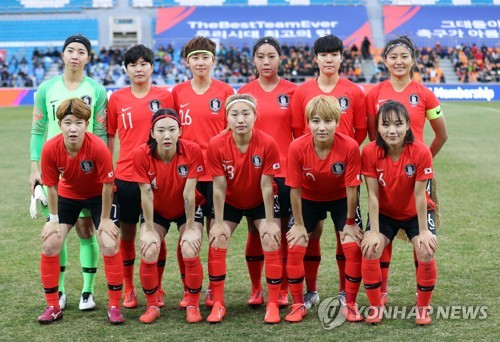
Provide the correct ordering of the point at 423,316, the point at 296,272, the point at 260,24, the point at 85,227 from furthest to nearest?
the point at 260,24
the point at 85,227
the point at 296,272
the point at 423,316

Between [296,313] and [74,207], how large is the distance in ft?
6.18

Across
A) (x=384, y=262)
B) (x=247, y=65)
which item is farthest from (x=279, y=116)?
(x=247, y=65)

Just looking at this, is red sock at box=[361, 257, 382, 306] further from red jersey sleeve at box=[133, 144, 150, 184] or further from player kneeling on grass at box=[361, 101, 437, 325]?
red jersey sleeve at box=[133, 144, 150, 184]

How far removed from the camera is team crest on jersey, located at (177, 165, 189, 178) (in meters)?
5.40

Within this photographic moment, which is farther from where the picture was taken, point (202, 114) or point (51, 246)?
point (202, 114)

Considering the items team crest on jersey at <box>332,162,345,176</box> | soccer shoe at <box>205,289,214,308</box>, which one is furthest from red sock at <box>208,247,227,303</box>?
team crest on jersey at <box>332,162,345,176</box>

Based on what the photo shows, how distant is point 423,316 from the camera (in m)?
5.11

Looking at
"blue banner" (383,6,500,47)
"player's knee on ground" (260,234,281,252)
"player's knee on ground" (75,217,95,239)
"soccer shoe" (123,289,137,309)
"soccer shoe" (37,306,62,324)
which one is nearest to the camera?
"soccer shoe" (37,306,62,324)

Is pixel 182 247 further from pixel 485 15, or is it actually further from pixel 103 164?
pixel 485 15

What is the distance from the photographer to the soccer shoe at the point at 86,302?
223 inches

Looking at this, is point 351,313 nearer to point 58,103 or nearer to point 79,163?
point 79,163

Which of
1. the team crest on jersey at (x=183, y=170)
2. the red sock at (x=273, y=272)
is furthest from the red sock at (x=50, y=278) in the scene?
the red sock at (x=273, y=272)

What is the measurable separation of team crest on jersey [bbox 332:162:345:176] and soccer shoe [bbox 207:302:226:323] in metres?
1.32

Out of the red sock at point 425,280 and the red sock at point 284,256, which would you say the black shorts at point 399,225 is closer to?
the red sock at point 425,280
